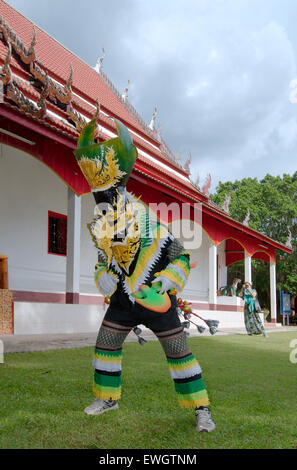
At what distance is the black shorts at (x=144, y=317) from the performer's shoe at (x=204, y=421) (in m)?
0.49

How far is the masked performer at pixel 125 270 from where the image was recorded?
8.34 ft

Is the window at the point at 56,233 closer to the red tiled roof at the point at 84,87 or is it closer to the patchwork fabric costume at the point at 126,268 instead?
the red tiled roof at the point at 84,87

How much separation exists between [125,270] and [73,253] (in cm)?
574

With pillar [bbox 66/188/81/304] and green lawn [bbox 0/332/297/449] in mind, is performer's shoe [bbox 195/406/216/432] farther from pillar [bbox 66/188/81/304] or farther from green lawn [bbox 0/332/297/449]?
Result: pillar [bbox 66/188/81/304]

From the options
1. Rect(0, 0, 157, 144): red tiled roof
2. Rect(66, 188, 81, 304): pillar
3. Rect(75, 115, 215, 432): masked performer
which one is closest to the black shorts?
Rect(75, 115, 215, 432): masked performer

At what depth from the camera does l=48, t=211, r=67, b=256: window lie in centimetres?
1025

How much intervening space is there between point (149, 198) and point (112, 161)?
27.2 feet

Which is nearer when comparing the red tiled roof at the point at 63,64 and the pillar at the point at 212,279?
the red tiled roof at the point at 63,64

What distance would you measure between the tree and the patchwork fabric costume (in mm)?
20616

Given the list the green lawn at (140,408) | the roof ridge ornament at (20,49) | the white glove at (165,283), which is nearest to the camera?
the green lawn at (140,408)

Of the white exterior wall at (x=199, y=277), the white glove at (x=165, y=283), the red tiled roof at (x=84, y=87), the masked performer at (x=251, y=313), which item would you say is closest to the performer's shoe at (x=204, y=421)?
the white glove at (x=165, y=283)

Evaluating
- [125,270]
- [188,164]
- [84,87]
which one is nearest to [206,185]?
[188,164]

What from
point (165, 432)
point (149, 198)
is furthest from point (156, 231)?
point (149, 198)
